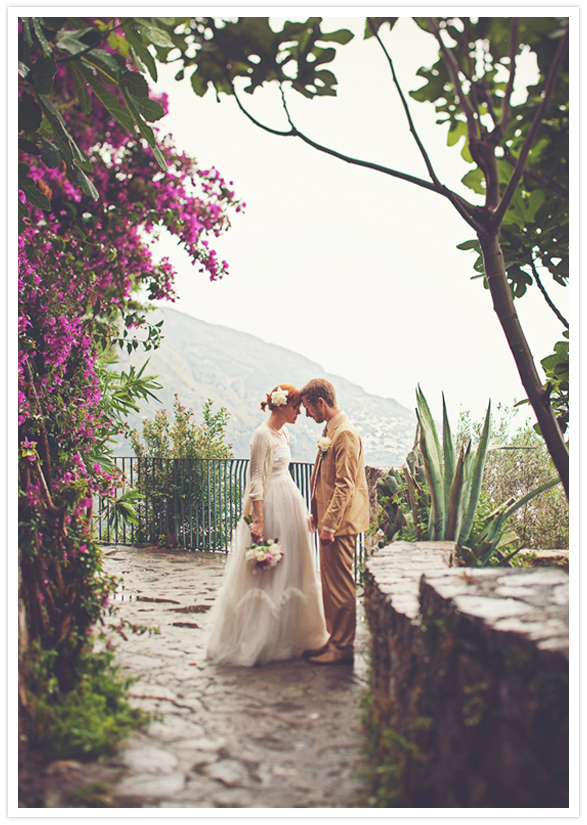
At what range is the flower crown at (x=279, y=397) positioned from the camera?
12.1ft

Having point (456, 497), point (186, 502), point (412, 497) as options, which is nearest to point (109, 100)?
point (456, 497)

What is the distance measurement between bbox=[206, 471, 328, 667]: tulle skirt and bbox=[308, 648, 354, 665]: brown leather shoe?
16cm

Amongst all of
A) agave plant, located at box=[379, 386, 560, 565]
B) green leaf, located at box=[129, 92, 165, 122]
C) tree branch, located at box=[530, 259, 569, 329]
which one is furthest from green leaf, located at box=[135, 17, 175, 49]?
agave plant, located at box=[379, 386, 560, 565]

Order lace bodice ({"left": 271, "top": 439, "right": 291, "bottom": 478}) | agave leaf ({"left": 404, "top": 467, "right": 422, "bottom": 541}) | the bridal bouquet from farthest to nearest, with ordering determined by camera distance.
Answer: agave leaf ({"left": 404, "top": 467, "right": 422, "bottom": 541})
lace bodice ({"left": 271, "top": 439, "right": 291, "bottom": 478})
the bridal bouquet

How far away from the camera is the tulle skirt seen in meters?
3.40

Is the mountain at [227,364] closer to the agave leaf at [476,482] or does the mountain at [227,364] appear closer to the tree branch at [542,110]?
the agave leaf at [476,482]

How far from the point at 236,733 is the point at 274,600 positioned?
1.03 metres

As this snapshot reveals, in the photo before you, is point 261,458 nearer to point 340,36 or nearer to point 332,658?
point 332,658

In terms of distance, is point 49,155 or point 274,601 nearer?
point 49,155

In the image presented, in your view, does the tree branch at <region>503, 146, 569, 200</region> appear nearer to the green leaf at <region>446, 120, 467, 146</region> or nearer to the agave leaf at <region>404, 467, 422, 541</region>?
the green leaf at <region>446, 120, 467, 146</region>

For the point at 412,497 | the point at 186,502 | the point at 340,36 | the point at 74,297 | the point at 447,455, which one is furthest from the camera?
the point at 186,502

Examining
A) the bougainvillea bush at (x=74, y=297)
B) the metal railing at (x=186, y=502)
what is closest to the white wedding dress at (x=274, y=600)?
the bougainvillea bush at (x=74, y=297)

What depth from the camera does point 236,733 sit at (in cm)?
247

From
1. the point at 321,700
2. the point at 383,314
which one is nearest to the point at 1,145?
the point at 321,700
